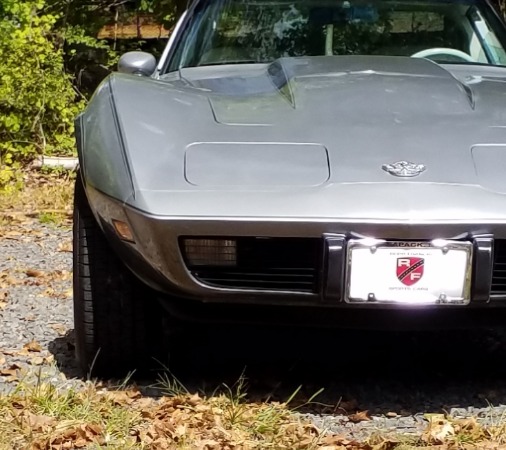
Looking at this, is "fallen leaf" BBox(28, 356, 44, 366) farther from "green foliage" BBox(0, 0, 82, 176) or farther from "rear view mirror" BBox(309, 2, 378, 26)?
"green foliage" BBox(0, 0, 82, 176)

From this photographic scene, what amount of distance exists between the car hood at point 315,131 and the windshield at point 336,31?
69 cm

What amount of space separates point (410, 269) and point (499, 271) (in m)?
0.25

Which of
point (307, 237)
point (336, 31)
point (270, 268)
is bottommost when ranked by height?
point (270, 268)

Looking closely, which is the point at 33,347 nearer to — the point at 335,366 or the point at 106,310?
the point at 106,310

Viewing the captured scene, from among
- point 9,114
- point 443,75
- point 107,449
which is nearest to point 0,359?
point 107,449

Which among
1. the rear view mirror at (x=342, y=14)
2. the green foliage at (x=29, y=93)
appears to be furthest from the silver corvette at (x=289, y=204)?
the green foliage at (x=29, y=93)

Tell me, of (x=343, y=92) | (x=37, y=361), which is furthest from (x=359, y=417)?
(x=37, y=361)

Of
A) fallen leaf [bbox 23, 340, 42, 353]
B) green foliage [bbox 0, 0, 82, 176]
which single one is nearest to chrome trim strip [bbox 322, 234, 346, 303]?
fallen leaf [bbox 23, 340, 42, 353]

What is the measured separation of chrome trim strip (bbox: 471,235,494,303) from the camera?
2502 millimetres

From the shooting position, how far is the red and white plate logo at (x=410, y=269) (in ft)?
8.29

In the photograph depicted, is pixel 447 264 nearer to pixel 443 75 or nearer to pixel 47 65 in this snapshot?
pixel 443 75

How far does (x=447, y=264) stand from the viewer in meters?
2.53

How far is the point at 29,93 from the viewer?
765 cm

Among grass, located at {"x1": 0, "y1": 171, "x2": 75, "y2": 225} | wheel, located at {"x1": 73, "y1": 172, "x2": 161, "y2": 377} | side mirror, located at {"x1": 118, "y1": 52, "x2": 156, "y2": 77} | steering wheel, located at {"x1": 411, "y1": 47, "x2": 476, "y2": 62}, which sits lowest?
grass, located at {"x1": 0, "y1": 171, "x2": 75, "y2": 225}
